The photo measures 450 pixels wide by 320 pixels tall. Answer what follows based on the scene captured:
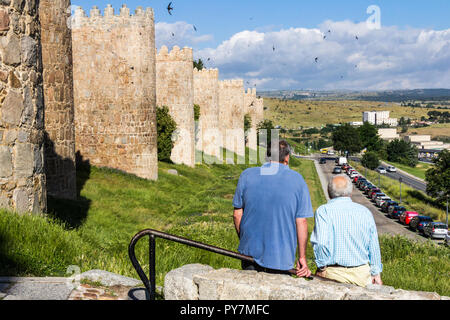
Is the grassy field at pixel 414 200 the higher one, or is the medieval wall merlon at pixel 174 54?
the medieval wall merlon at pixel 174 54

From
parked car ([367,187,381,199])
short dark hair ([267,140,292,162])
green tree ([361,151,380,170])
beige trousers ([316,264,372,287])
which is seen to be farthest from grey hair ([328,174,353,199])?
green tree ([361,151,380,170])

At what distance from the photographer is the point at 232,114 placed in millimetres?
51281

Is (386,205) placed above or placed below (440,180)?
below

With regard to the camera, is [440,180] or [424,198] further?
[424,198]

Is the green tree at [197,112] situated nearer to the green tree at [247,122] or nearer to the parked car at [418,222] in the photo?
the parked car at [418,222]

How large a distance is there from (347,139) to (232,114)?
52.3 m

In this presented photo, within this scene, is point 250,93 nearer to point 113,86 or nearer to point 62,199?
point 113,86

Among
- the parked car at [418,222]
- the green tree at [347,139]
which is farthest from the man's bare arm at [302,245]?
the green tree at [347,139]

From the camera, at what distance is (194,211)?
1850cm

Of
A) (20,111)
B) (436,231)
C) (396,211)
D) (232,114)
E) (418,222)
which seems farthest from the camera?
(232,114)

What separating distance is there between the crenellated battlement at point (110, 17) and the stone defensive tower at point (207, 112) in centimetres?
1860

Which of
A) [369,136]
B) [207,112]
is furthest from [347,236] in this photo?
[369,136]

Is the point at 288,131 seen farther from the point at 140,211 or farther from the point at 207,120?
the point at 140,211

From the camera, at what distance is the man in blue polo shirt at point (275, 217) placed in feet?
15.7
